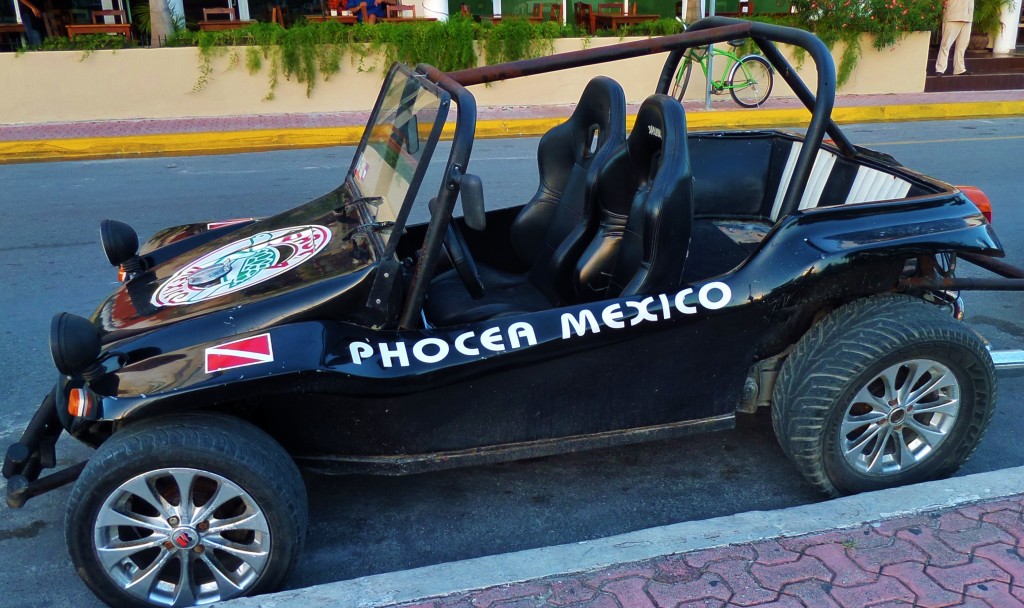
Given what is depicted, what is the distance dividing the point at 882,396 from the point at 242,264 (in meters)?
2.51

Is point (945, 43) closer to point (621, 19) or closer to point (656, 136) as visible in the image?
point (621, 19)

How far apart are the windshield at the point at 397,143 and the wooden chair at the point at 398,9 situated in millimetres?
11510

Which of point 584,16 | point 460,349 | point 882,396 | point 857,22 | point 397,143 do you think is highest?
point 584,16

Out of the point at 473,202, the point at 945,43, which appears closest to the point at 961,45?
the point at 945,43

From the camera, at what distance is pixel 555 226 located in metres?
4.00

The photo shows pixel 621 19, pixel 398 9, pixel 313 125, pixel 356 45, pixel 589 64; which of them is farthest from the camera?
pixel 621 19

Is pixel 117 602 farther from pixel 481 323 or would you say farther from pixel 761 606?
pixel 761 606

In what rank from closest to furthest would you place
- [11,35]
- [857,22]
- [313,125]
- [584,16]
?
[313,125], [857,22], [11,35], [584,16]

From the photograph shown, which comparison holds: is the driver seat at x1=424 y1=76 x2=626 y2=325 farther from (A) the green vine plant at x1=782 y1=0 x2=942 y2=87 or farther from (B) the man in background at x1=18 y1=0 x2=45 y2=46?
(B) the man in background at x1=18 y1=0 x2=45 y2=46

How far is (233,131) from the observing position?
1157 cm

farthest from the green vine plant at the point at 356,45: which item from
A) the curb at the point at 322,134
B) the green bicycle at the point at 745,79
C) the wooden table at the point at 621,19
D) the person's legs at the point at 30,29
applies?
the person's legs at the point at 30,29

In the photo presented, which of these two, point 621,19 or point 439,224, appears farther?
point 621,19

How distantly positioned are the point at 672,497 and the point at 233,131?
9.64 metres

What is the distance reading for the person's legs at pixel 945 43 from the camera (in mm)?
15234
